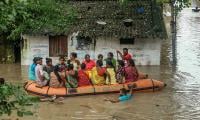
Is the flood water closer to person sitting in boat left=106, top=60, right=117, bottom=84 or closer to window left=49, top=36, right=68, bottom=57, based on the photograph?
person sitting in boat left=106, top=60, right=117, bottom=84

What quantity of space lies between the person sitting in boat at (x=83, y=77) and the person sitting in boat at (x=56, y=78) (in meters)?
0.54

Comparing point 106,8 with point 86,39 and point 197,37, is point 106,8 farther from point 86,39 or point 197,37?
point 197,37

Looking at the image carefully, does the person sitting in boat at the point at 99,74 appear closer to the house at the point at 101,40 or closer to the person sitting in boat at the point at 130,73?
the person sitting in boat at the point at 130,73

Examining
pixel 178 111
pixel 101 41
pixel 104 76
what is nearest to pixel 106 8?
pixel 101 41

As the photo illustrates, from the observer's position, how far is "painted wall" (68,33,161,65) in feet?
66.9

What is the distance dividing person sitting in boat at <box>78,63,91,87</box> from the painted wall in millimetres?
5742

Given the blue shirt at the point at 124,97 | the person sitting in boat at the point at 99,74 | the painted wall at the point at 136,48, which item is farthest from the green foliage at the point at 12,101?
the painted wall at the point at 136,48

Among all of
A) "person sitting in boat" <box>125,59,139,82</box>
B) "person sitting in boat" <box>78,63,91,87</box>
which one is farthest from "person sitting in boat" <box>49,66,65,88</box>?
"person sitting in boat" <box>125,59,139,82</box>

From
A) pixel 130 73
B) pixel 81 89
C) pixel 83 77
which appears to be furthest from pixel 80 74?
pixel 130 73

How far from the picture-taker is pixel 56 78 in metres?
14.4

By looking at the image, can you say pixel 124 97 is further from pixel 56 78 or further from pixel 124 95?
pixel 56 78

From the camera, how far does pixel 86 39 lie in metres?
20.3

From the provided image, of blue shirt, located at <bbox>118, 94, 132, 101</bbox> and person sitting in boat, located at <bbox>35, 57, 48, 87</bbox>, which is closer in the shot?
blue shirt, located at <bbox>118, 94, 132, 101</bbox>

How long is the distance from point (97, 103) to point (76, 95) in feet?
2.45
